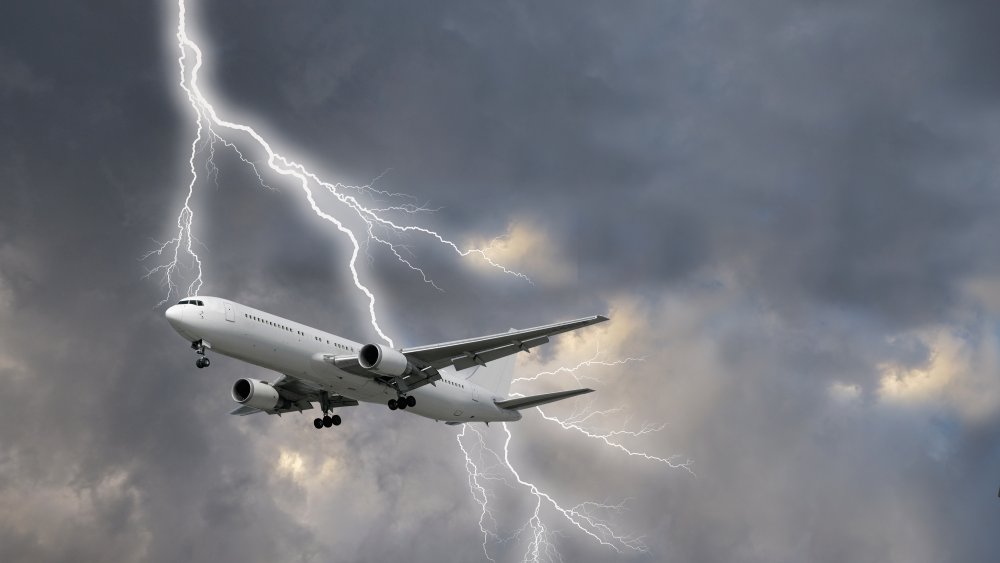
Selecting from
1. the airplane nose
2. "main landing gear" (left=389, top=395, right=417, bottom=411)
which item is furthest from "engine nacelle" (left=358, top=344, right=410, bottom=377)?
the airplane nose

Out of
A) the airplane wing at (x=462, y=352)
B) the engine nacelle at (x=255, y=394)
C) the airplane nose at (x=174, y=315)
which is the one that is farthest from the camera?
the engine nacelle at (x=255, y=394)

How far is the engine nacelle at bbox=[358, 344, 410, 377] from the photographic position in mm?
48531

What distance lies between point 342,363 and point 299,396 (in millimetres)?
11803

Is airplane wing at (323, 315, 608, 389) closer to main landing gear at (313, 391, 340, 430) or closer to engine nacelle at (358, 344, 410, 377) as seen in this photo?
engine nacelle at (358, 344, 410, 377)

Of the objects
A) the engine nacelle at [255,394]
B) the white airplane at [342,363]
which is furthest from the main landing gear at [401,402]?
the engine nacelle at [255,394]

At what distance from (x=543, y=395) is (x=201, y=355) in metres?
20.3

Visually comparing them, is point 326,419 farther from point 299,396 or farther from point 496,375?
point 496,375

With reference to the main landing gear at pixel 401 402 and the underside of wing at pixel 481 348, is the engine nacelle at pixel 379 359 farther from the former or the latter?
the main landing gear at pixel 401 402

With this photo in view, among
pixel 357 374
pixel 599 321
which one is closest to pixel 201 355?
pixel 357 374

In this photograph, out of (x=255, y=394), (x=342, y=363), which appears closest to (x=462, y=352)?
(x=342, y=363)

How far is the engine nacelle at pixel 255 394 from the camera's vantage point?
5675 centimetres

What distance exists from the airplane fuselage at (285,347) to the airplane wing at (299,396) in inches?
200

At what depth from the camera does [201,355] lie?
144 ft

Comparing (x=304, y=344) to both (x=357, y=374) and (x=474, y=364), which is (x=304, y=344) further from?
(x=474, y=364)
